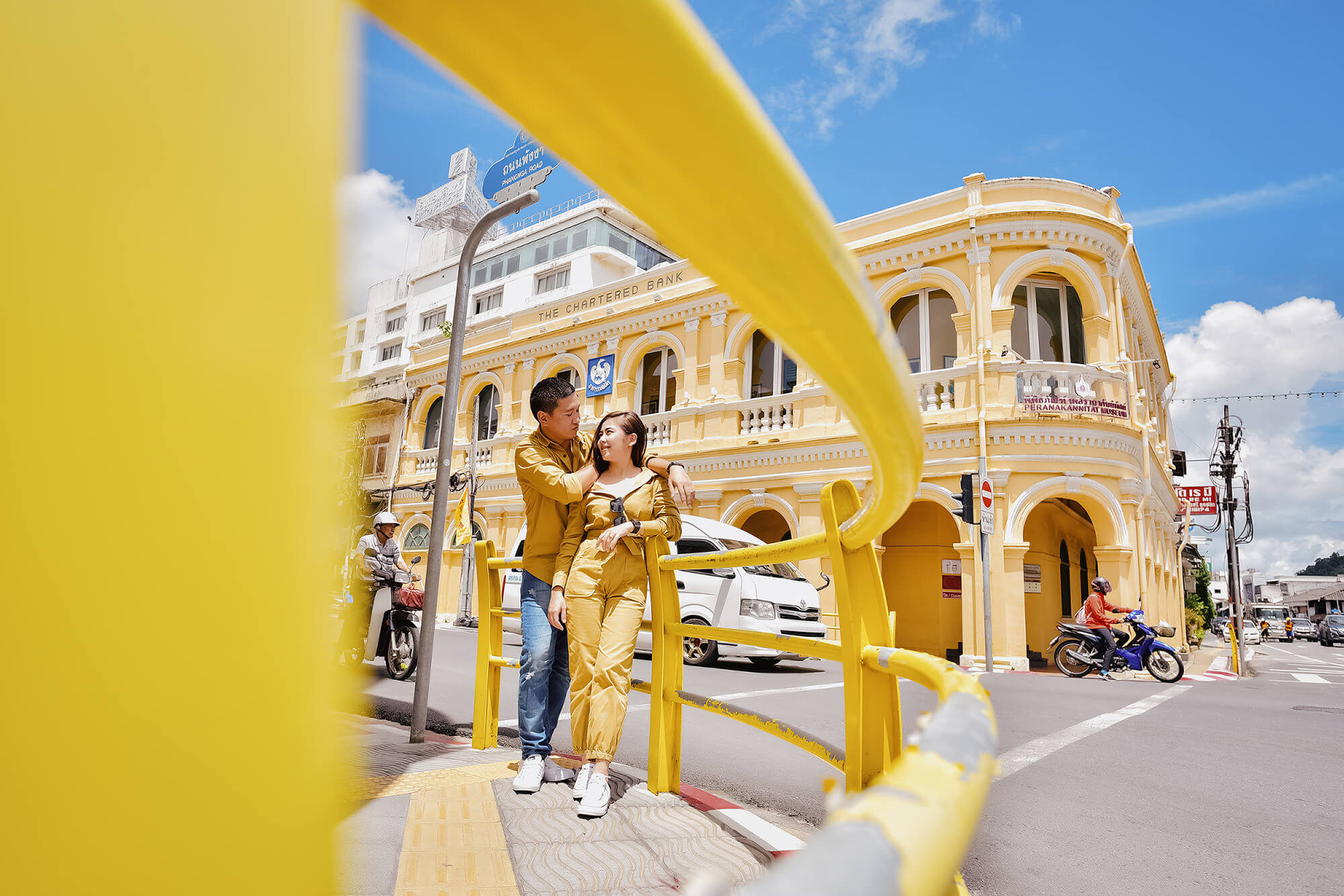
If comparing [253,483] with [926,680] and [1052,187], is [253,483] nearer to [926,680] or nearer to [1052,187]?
[926,680]

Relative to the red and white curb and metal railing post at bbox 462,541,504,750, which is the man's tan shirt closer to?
metal railing post at bbox 462,541,504,750

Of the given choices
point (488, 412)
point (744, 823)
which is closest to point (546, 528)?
point (744, 823)

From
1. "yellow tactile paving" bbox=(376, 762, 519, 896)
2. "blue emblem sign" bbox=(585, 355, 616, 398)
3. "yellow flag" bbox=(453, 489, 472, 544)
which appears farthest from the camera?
"yellow flag" bbox=(453, 489, 472, 544)

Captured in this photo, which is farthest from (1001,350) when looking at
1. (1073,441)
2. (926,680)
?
(926,680)

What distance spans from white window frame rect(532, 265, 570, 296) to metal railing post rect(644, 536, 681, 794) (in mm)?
24012

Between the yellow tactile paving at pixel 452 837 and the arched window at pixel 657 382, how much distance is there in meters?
14.4

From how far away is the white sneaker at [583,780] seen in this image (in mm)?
2527

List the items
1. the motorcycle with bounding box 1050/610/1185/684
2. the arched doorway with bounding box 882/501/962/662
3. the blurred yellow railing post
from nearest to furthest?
the blurred yellow railing post < the motorcycle with bounding box 1050/610/1185/684 < the arched doorway with bounding box 882/501/962/662

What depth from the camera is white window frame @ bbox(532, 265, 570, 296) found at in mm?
25969

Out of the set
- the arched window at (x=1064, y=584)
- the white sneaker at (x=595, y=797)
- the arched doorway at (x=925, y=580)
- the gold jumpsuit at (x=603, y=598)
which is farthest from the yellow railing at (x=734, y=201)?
the arched window at (x=1064, y=584)

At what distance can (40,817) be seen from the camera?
226mm

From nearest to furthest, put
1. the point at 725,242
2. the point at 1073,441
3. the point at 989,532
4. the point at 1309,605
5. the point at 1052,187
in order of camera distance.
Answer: the point at 725,242, the point at 989,532, the point at 1073,441, the point at 1052,187, the point at 1309,605

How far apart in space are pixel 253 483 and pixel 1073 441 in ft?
45.2

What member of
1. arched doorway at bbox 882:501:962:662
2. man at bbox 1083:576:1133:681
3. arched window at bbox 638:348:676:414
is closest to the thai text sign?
arched doorway at bbox 882:501:962:662
